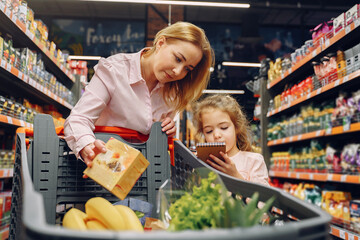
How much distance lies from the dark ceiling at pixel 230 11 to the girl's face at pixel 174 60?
278 inches

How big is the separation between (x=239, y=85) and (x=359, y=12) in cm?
524

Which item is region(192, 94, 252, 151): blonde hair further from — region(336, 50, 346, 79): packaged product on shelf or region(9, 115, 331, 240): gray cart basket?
region(336, 50, 346, 79): packaged product on shelf

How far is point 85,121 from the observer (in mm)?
1231

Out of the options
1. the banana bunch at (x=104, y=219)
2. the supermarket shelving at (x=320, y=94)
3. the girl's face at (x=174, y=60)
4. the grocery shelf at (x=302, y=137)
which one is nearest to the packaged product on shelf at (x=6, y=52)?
the girl's face at (x=174, y=60)

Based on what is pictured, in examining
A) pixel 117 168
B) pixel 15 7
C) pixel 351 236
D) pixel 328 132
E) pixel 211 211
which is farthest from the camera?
pixel 328 132

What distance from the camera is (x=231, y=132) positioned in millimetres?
2033

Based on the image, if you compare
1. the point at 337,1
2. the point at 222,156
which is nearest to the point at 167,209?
the point at 222,156

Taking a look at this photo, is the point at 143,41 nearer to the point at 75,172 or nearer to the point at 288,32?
the point at 288,32

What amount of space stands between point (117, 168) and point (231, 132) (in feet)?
3.83

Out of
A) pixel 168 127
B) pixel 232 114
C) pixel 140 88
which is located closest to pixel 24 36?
pixel 232 114

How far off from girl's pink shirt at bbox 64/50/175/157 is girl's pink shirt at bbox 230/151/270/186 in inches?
29.9

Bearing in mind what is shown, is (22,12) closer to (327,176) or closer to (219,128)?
(219,128)

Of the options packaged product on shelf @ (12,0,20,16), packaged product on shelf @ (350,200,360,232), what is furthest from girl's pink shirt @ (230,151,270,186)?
packaged product on shelf @ (12,0,20,16)

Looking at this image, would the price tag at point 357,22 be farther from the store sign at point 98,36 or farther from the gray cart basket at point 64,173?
the store sign at point 98,36
